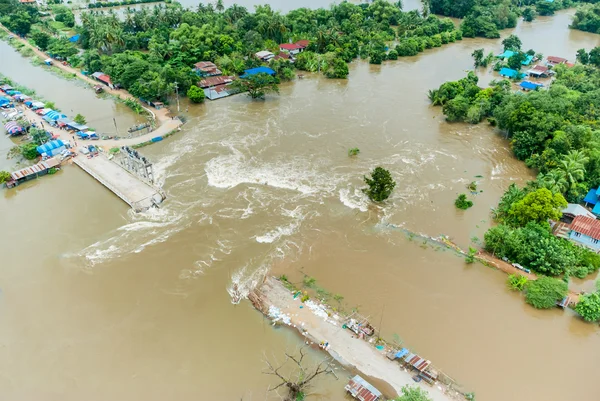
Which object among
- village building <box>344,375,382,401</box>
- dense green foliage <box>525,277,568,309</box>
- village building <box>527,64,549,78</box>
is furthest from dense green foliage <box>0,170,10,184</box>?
village building <box>527,64,549,78</box>

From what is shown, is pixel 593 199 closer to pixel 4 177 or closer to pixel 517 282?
pixel 517 282

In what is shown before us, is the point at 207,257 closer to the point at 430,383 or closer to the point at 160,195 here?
the point at 160,195

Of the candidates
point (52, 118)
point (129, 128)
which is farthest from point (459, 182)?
point (52, 118)

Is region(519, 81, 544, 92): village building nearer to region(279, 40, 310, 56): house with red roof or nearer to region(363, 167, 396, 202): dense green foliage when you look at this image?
region(279, 40, 310, 56): house with red roof

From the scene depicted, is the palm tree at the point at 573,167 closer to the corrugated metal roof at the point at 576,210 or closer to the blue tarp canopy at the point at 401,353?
the corrugated metal roof at the point at 576,210

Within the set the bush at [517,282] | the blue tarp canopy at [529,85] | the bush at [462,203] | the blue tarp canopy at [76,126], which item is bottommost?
the bush at [517,282]

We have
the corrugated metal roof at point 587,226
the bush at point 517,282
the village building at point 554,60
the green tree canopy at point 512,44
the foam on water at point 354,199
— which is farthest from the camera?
the green tree canopy at point 512,44

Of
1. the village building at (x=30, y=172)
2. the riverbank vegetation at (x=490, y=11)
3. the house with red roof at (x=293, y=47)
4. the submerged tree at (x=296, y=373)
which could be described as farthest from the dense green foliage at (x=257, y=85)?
the riverbank vegetation at (x=490, y=11)
